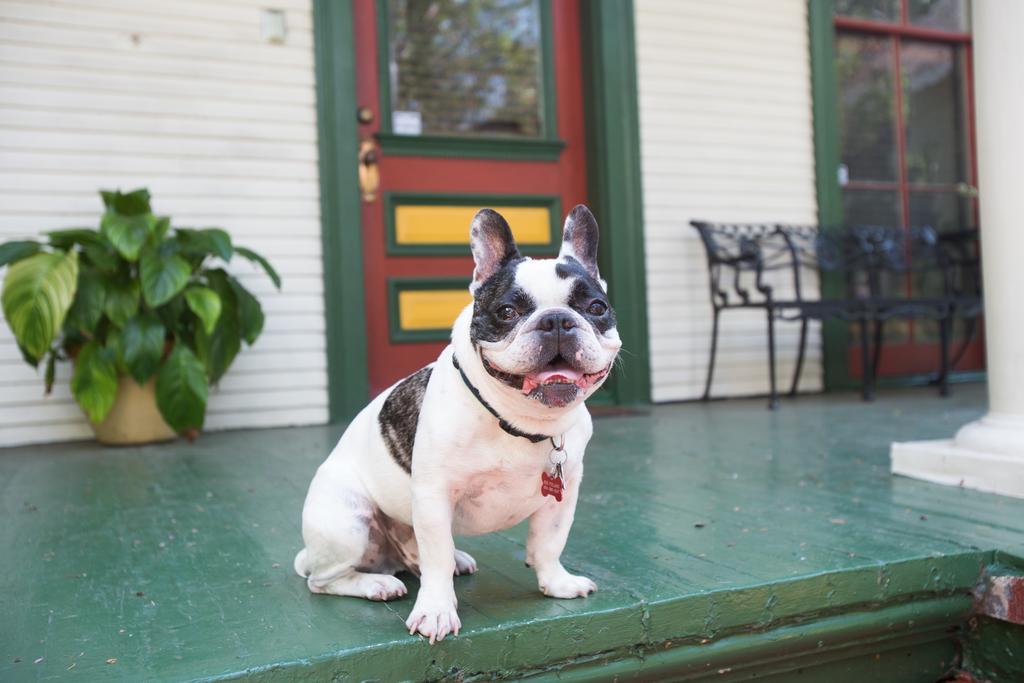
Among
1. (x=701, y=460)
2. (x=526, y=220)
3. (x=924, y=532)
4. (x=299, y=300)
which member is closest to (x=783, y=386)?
(x=526, y=220)

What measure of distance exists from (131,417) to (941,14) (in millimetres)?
6216

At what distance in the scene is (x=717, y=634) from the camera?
1.71 meters

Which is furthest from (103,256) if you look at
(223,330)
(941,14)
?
(941,14)

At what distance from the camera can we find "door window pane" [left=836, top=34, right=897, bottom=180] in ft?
20.5

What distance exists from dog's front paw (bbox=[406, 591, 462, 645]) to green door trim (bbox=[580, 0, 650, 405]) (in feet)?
12.9

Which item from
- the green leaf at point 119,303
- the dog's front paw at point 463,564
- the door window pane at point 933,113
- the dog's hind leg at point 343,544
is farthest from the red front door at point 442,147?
the dog's hind leg at point 343,544

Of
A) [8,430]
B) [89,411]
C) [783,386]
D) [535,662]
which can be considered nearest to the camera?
[535,662]

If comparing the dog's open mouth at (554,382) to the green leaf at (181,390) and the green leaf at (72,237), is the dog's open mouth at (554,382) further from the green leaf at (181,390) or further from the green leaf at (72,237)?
the green leaf at (72,237)

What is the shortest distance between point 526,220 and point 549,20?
1269 mm

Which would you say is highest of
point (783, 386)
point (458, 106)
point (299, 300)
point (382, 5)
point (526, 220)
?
point (382, 5)

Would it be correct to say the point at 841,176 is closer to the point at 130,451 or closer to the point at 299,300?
the point at 299,300

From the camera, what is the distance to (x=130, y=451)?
406 cm

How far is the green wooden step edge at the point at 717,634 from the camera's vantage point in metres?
1.47

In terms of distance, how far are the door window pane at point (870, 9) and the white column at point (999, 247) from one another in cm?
372
